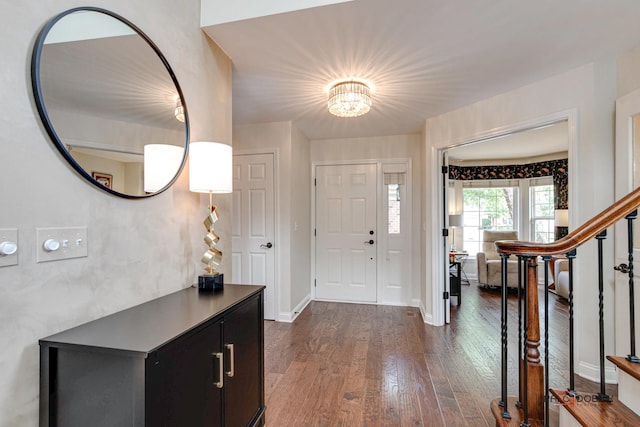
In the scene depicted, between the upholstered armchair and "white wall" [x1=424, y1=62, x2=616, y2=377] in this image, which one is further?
the upholstered armchair

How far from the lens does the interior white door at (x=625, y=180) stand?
199 cm

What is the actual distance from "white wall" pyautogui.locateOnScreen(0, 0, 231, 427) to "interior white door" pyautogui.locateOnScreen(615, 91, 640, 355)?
2.88 meters

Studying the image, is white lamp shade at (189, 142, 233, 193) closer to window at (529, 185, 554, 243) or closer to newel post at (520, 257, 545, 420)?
newel post at (520, 257, 545, 420)

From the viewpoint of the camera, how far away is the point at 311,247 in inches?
173

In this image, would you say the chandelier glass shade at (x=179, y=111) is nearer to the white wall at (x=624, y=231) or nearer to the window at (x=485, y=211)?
the white wall at (x=624, y=231)

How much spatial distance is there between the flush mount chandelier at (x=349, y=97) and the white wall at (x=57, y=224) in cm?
123

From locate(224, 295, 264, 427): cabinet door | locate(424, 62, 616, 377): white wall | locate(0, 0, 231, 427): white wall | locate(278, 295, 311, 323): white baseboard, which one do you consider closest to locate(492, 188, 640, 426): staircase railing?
locate(424, 62, 616, 377): white wall

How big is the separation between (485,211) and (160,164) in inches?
233

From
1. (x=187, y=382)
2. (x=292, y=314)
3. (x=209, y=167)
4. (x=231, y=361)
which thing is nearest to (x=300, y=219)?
(x=292, y=314)

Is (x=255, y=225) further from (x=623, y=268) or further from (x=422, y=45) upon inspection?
(x=623, y=268)

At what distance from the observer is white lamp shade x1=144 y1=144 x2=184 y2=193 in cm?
139

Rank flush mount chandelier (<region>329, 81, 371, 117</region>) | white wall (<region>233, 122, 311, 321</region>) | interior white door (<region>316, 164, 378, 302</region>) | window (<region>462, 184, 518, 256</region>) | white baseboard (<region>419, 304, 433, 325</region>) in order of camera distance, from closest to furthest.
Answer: flush mount chandelier (<region>329, 81, 371, 117</region>) < white baseboard (<region>419, 304, 433, 325</region>) < white wall (<region>233, 122, 311, 321</region>) < interior white door (<region>316, 164, 378, 302</region>) < window (<region>462, 184, 518, 256</region>)

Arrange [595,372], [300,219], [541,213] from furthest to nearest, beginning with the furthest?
[541,213], [300,219], [595,372]

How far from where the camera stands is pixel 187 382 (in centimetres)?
107
